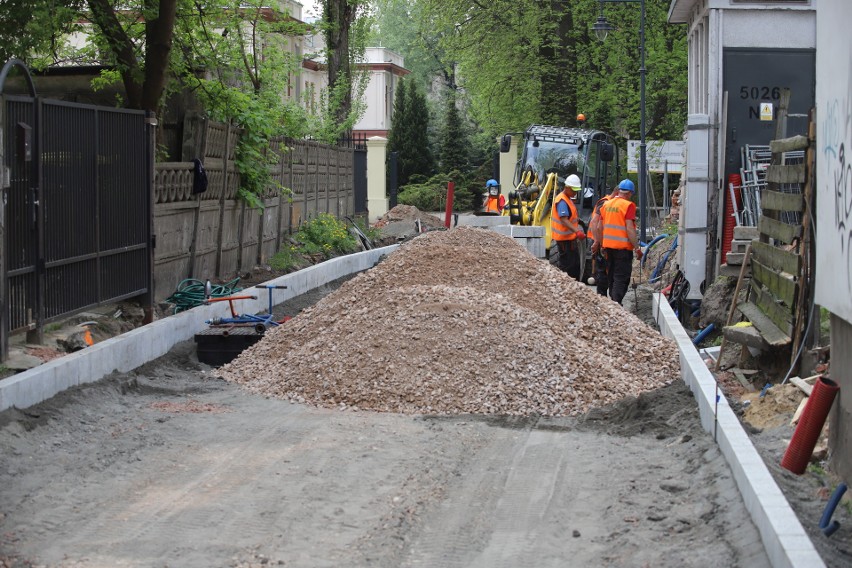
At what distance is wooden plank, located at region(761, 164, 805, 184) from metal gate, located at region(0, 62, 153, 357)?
6.42m

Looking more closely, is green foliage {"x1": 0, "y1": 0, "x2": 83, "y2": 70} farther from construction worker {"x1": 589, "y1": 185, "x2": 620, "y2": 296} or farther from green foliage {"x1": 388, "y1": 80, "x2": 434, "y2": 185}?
green foliage {"x1": 388, "y1": 80, "x2": 434, "y2": 185}

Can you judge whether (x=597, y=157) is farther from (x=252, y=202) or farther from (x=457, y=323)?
(x=457, y=323)

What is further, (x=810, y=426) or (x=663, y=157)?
(x=663, y=157)

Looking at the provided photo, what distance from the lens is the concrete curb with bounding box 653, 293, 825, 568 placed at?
16.8ft

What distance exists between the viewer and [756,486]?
6.16m

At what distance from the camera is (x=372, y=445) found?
28.0 feet

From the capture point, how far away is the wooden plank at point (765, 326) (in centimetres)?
913

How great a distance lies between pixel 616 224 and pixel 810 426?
34.1 ft

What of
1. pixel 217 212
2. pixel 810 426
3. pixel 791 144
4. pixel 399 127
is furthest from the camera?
pixel 399 127

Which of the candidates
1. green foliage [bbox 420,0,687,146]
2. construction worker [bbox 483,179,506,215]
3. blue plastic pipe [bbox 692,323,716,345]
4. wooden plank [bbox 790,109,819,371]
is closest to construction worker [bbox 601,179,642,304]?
blue plastic pipe [bbox 692,323,716,345]

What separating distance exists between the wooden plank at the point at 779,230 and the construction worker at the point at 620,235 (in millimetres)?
6280

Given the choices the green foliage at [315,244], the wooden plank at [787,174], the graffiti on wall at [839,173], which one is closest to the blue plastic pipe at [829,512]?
the graffiti on wall at [839,173]

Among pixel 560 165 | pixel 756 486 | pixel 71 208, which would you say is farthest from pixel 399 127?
pixel 756 486

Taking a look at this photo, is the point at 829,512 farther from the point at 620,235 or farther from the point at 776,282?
the point at 620,235
